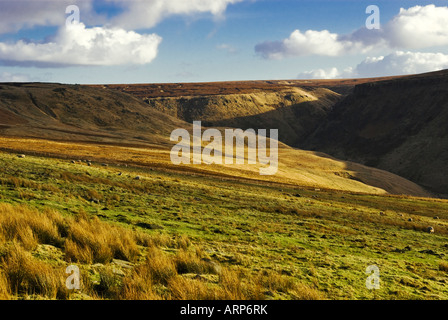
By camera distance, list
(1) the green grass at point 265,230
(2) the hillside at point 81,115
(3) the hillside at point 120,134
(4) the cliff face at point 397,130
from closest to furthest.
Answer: (1) the green grass at point 265,230 → (3) the hillside at point 120,134 → (2) the hillside at point 81,115 → (4) the cliff face at point 397,130

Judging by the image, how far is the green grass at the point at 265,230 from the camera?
9.30 metres

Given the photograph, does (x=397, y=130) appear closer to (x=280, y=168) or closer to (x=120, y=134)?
(x=280, y=168)

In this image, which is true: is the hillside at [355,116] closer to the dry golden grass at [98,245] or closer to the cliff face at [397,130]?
the cliff face at [397,130]

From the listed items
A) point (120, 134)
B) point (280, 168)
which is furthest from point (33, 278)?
point (120, 134)

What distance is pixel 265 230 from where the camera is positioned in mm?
15352

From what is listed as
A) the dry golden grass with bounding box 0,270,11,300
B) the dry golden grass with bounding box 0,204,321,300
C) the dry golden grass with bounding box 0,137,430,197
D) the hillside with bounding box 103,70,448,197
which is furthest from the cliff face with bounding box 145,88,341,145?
the dry golden grass with bounding box 0,270,11,300

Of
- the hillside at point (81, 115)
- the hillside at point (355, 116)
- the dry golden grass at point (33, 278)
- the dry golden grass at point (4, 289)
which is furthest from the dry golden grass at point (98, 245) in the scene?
the hillside at point (355, 116)

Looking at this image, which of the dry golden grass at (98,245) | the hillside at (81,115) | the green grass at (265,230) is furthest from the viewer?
the hillside at (81,115)

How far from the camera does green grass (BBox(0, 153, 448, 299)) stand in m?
9.30

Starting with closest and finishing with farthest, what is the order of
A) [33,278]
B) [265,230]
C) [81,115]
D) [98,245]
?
[33,278]
[98,245]
[265,230]
[81,115]

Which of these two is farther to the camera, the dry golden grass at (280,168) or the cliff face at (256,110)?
the cliff face at (256,110)
